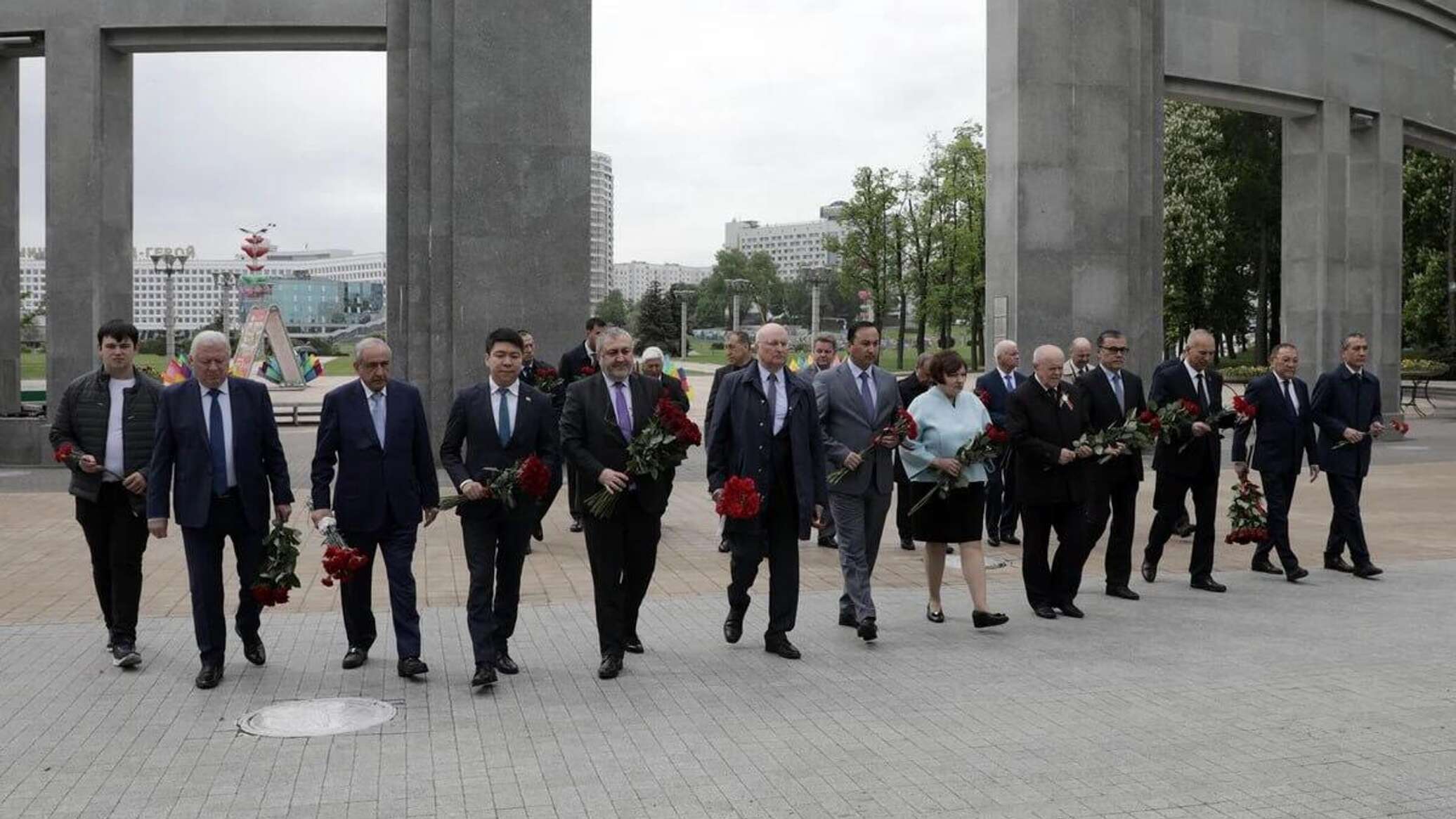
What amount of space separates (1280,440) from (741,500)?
5.47 m

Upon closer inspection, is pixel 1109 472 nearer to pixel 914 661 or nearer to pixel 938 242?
pixel 914 661

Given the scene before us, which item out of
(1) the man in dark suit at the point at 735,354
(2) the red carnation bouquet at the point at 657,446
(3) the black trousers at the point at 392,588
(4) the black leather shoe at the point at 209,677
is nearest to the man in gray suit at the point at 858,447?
(2) the red carnation bouquet at the point at 657,446

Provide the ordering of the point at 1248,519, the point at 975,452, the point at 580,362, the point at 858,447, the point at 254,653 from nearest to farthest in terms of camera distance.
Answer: the point at 254,653
the point at 975,452
the point at 858,447
the point at 1248,519
the point at 580,362

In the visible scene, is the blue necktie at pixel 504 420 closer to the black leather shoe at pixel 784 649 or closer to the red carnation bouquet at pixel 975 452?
the black leather shoe at pixel 784 649

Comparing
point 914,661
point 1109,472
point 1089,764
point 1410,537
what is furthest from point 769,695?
point 1410,537

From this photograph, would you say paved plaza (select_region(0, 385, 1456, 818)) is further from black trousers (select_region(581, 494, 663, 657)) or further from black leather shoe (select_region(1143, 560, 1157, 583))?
black trousers (select_region(581, 494, 663, 657))

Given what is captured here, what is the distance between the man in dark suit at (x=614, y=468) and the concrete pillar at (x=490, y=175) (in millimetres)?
10644

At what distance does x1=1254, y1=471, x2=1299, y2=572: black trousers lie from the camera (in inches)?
432

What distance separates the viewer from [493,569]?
770 centimetres

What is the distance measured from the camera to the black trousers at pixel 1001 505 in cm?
1317

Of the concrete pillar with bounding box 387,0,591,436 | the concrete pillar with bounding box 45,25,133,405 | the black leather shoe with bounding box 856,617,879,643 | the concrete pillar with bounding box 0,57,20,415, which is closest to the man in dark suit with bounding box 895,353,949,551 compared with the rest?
the black leather shoe with bounding box 856,617,879,643

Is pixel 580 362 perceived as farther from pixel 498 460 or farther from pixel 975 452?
pixel 498 460

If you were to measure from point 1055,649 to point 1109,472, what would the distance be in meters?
2.31

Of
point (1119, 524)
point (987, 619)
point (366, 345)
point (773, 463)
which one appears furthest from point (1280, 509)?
point (366, 345)
